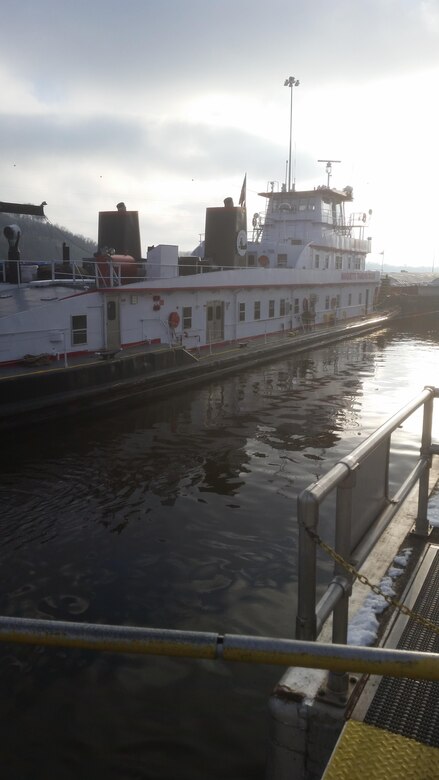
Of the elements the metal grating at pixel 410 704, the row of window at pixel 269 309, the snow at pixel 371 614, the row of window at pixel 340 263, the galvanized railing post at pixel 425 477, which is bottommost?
the metal grating at pixel 410 704

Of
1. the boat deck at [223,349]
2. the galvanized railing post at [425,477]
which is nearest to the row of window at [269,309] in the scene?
the boat deck at [223,349]

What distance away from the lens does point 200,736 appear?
5008 mm

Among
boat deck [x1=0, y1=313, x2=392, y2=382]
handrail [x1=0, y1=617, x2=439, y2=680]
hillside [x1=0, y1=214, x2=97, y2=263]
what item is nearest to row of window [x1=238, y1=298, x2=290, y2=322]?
boat deck [x1=0, y1=313, x2=392, y2=382]

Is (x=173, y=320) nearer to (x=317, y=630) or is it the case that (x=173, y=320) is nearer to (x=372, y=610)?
(x=372, y=610)

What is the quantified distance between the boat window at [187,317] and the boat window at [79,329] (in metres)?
5.52

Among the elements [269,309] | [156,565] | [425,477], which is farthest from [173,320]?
[425,477]

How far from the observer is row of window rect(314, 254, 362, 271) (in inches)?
1358

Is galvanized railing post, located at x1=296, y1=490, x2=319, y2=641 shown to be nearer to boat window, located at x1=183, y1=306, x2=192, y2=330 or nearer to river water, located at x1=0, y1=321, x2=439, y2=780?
river water, located at x1=0, y1=321, x2=439, y2=780

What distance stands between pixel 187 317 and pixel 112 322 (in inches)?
178

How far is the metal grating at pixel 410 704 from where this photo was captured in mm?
3217

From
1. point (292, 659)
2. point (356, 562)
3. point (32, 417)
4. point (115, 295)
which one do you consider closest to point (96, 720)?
point (356, 562)

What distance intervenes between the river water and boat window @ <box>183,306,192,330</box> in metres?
6.19

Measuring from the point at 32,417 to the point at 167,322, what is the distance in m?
8.53

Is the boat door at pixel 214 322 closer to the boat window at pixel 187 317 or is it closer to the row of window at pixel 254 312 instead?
the boat window at pixel 187 317
